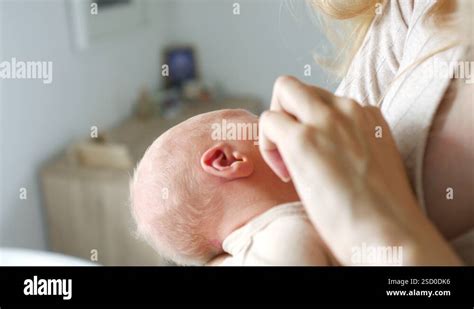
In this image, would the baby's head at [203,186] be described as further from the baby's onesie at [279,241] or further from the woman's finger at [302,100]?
the woman's finger at [302,100]

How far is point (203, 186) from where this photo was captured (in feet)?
1.55

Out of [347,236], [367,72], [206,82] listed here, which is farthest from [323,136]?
[206,82]

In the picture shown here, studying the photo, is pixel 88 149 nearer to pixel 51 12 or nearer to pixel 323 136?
pixel 51 12

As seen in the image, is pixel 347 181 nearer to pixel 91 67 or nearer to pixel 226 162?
pixel 226 162

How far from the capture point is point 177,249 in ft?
1.68

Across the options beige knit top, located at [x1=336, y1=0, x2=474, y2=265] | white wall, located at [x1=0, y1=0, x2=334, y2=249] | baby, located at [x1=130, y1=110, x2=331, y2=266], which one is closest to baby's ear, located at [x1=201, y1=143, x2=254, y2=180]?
baby, located at [x1=130, y1=110, x2=331, y2=266]

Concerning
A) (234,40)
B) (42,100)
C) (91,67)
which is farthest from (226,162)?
(234,40)

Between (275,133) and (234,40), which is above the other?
(234,40)

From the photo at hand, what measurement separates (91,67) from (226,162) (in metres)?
1.37

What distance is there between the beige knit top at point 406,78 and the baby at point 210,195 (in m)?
0.08

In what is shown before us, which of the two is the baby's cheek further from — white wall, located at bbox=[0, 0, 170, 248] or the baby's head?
white wall, located at bbox=[0, 0, 170, 248]

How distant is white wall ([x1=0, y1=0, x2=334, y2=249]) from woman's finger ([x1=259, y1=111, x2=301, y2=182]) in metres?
0.74

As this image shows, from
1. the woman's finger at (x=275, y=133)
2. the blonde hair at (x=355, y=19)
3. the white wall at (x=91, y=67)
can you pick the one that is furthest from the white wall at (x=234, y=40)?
the woman's finger at (x=275, y=133)

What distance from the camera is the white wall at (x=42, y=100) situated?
1507 mm
